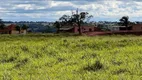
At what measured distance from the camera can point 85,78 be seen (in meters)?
10.1

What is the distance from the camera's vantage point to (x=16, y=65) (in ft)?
45.5

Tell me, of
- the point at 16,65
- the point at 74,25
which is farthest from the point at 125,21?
the point at 16,65

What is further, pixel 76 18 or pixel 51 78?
pixel 76 18

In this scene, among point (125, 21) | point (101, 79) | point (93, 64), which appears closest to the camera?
point (101, 79)

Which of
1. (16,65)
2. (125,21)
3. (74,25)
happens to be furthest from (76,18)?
(16,65)

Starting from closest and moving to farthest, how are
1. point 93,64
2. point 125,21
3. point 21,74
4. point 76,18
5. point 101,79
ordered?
point 101,79 < point 21,74 < point 93,64 < point 76,18 < point 125,21

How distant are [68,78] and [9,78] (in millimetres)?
1662

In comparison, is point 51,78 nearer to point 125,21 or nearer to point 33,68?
point 33,68

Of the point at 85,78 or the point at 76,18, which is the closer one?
the point at 85,78

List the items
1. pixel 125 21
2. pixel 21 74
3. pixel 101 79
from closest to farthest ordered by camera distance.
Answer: pixel 101 79 < pixel 21 74 < pixel 125 21

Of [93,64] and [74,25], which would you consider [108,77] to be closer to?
[93,64]

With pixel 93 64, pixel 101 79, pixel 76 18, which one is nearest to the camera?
pixel 101 79

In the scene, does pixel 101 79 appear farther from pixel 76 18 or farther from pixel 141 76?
pixel 76 18

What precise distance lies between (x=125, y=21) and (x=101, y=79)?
110443 mm
